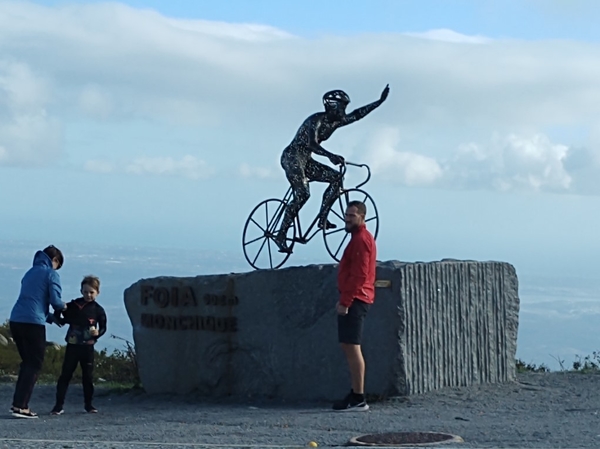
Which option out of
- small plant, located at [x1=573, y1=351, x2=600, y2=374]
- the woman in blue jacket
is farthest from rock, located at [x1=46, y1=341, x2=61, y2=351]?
the woman in blue jacket

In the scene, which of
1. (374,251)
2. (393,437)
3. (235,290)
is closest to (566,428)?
(393,437)

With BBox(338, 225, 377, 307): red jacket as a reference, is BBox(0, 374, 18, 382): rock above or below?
below

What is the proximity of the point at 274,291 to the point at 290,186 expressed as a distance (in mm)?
1384

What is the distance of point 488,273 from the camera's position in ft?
40.8

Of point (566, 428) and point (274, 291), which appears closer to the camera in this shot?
point (566, 428)

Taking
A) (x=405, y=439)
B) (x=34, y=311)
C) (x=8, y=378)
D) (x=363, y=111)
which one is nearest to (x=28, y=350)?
(x=34, y=311)

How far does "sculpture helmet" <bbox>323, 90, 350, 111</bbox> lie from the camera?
12.5 metres

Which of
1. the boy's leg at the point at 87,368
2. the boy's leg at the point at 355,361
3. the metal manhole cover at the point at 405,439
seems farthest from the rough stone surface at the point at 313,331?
the metal manhole cover at the point at 405,439

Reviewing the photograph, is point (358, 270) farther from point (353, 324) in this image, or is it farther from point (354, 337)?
point (354, 337)

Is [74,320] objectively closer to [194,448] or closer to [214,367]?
[214,367]

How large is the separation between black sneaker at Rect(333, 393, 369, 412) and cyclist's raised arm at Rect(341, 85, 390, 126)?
3.33 m

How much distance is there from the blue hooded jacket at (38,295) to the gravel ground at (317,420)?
0.97 meters

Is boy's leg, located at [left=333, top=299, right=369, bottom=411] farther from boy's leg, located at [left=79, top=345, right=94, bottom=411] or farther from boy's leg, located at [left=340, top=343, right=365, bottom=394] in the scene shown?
boy's leg, located at [left=79, top=345, right=94, bottom=411]

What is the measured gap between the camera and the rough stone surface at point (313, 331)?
1143 centimetres
